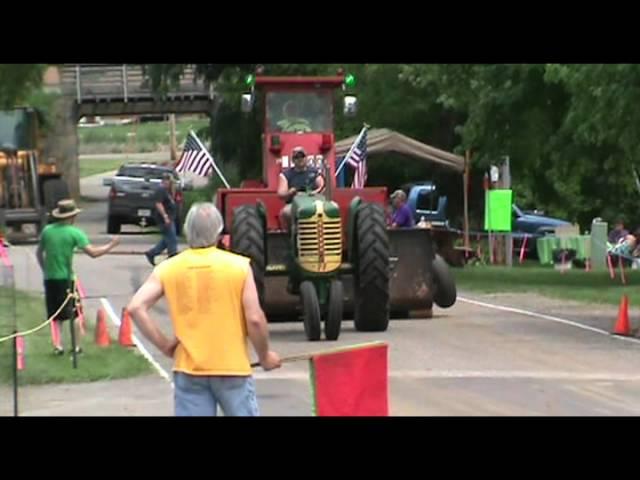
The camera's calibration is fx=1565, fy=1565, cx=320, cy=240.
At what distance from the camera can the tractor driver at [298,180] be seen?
18.6 metres

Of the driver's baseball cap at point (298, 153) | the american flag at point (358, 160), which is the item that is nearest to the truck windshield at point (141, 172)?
the american flag at point (358, 160)

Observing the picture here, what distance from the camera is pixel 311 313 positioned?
17266mm

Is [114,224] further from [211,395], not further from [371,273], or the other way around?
[211,395]

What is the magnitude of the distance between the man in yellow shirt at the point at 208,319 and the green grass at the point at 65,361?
6.86m

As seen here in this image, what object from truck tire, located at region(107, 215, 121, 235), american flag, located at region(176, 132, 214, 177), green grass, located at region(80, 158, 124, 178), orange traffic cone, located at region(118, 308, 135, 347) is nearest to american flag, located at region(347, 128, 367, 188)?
american flag, located at region(176, 132, 214, 177)

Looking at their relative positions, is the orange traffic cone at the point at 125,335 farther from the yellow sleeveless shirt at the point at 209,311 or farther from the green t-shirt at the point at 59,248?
the yellow sleeveless shirt at the point at 209,311

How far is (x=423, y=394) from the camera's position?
13.6 m

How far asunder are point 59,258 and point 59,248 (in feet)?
0.35

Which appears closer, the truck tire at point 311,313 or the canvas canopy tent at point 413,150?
the truck tire at point 311,313

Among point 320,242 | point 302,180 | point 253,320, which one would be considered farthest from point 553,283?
point 253,320

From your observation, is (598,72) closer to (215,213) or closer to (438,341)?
(438,341)

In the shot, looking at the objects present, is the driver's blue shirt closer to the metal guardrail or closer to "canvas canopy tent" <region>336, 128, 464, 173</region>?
"canvas canopy tent" <region>336, 128, 464, 173</region>
